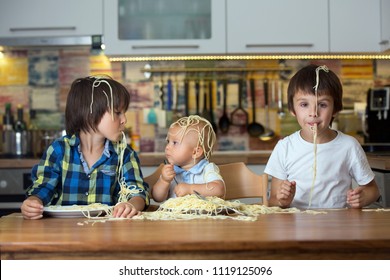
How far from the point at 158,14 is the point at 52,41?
1.90 ft

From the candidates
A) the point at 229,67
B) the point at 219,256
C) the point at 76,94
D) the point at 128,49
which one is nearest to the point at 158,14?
the point at 128,49

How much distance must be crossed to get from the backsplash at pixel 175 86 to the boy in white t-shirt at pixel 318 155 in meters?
1.45

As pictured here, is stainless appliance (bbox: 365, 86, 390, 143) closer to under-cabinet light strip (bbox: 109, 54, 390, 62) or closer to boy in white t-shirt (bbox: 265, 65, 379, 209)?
under-cabinet light strip (bbox: 109, 54, 390, 62)

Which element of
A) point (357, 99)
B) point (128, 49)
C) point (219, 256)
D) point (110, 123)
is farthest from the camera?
point (357, 99)

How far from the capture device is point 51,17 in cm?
309

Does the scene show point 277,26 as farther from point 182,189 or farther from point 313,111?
point 182,189

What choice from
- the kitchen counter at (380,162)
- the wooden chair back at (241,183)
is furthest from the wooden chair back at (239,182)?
the kitchen counter at (380,162)

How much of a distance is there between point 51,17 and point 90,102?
153 cm

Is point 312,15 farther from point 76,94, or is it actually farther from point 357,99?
point 76,94

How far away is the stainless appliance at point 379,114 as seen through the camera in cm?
307

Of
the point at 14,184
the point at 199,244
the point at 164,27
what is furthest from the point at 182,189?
the point at 164,27

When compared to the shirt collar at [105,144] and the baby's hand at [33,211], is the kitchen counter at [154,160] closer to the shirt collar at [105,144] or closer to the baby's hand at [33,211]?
the shirt collar at [105,144]

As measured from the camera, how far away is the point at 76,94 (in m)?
1.75

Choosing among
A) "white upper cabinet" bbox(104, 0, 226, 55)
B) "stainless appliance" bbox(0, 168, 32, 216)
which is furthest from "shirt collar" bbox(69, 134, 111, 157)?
"white upper cabinet" bbox(104, 0, 226, 55)
